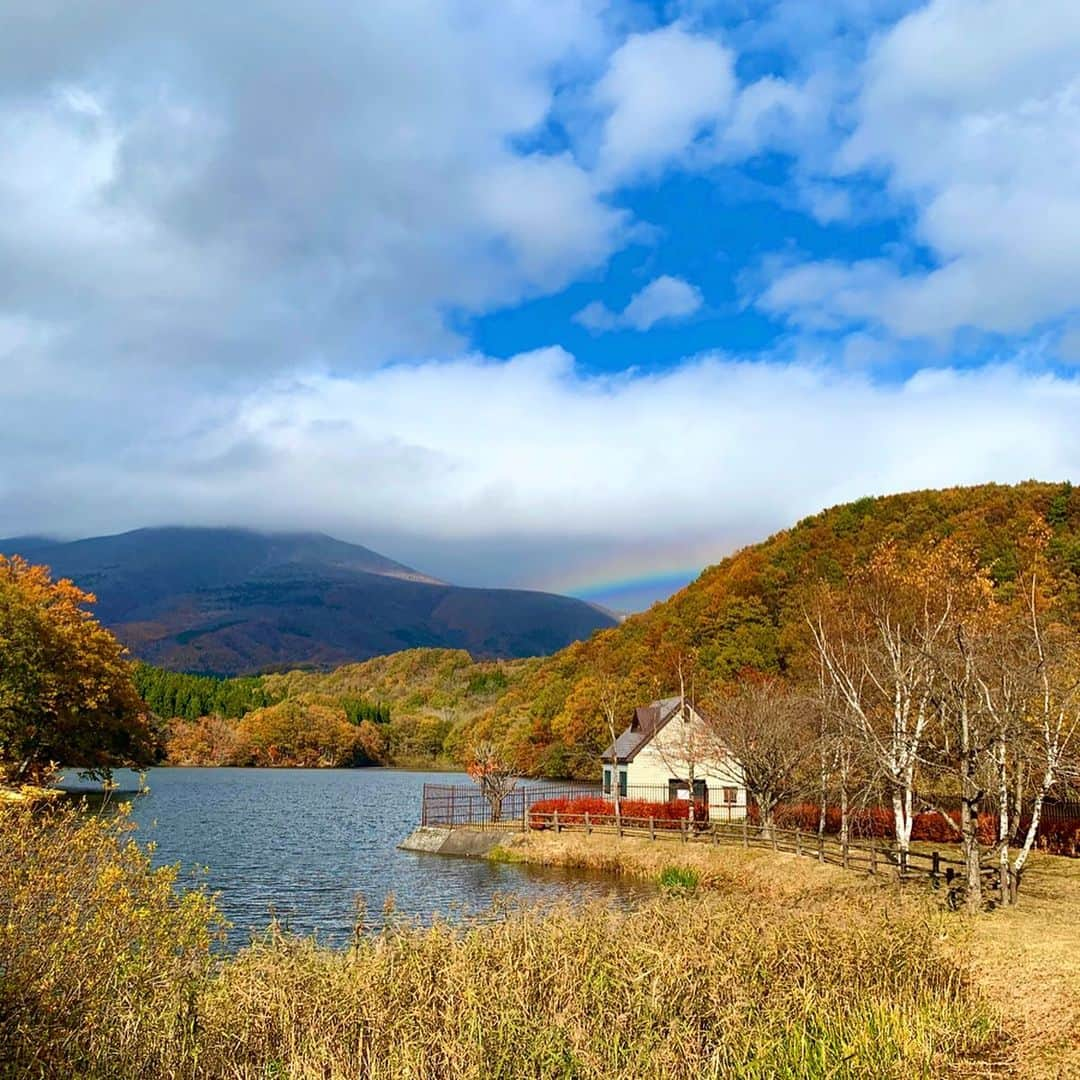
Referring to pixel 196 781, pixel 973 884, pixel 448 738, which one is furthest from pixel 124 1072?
pixel 448 738

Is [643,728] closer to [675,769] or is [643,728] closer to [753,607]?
[675,769]

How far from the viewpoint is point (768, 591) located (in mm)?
88125

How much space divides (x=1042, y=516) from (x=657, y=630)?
37228 mm

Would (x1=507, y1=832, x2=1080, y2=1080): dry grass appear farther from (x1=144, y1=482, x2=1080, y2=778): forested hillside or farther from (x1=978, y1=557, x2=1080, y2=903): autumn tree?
(x1=144, y1=482, x2=1080, y2=778): forested hillside

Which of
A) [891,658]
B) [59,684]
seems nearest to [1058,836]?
[891,658]

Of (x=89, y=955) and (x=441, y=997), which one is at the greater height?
(x=89, y=955)

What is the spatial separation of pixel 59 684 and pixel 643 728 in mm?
33633

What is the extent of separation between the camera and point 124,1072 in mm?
8727

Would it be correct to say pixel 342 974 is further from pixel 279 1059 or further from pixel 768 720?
pixel 768 720

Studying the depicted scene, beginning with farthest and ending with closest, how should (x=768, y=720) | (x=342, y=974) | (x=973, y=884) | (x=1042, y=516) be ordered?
(x=1042, y=516) → (x=768, y=720) → (x=973, y=884) → (x=342, y=974)

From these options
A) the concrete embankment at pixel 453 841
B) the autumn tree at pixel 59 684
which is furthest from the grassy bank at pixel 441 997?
the autumn tree at pixel 59 684

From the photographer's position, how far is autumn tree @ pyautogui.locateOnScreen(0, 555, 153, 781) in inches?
1917

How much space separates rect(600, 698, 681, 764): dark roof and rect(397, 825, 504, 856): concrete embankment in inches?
454

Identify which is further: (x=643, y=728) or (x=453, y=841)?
(x=643, y=728)
